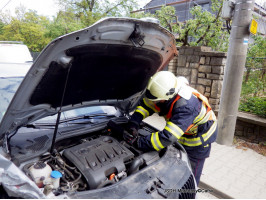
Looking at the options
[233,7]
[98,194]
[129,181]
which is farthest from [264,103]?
[98,194]

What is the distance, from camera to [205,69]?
5.14 m

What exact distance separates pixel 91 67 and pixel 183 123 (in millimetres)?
1089

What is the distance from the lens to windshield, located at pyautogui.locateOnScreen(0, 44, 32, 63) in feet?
19.5

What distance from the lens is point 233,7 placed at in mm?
4086

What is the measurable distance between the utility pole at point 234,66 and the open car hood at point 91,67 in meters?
2.22

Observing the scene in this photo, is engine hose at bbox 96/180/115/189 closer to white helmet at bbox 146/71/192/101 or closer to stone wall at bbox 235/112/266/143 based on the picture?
white helmet at bbox 146/71/192/101

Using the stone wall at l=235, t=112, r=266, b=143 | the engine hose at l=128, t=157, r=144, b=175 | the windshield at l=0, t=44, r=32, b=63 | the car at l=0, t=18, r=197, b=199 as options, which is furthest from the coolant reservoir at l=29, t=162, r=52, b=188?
the windshield at l=0, t=44, r=32, b=63

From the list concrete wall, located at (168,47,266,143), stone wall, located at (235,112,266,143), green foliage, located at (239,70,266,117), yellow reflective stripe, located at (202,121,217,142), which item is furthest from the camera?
green foliage, located at (239,70,266,117)

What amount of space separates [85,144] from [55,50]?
97 cm

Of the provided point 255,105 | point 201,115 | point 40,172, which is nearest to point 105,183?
point 40,172

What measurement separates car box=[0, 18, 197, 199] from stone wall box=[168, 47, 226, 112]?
9.45 ft

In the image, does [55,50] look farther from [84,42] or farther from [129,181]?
[129,181]

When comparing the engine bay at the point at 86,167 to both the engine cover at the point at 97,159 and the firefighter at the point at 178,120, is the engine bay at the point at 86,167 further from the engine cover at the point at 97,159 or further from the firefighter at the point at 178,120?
the firefighter at the point at 178,120

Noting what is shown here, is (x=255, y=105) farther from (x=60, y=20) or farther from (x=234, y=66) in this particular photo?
(x=60, y=20)
